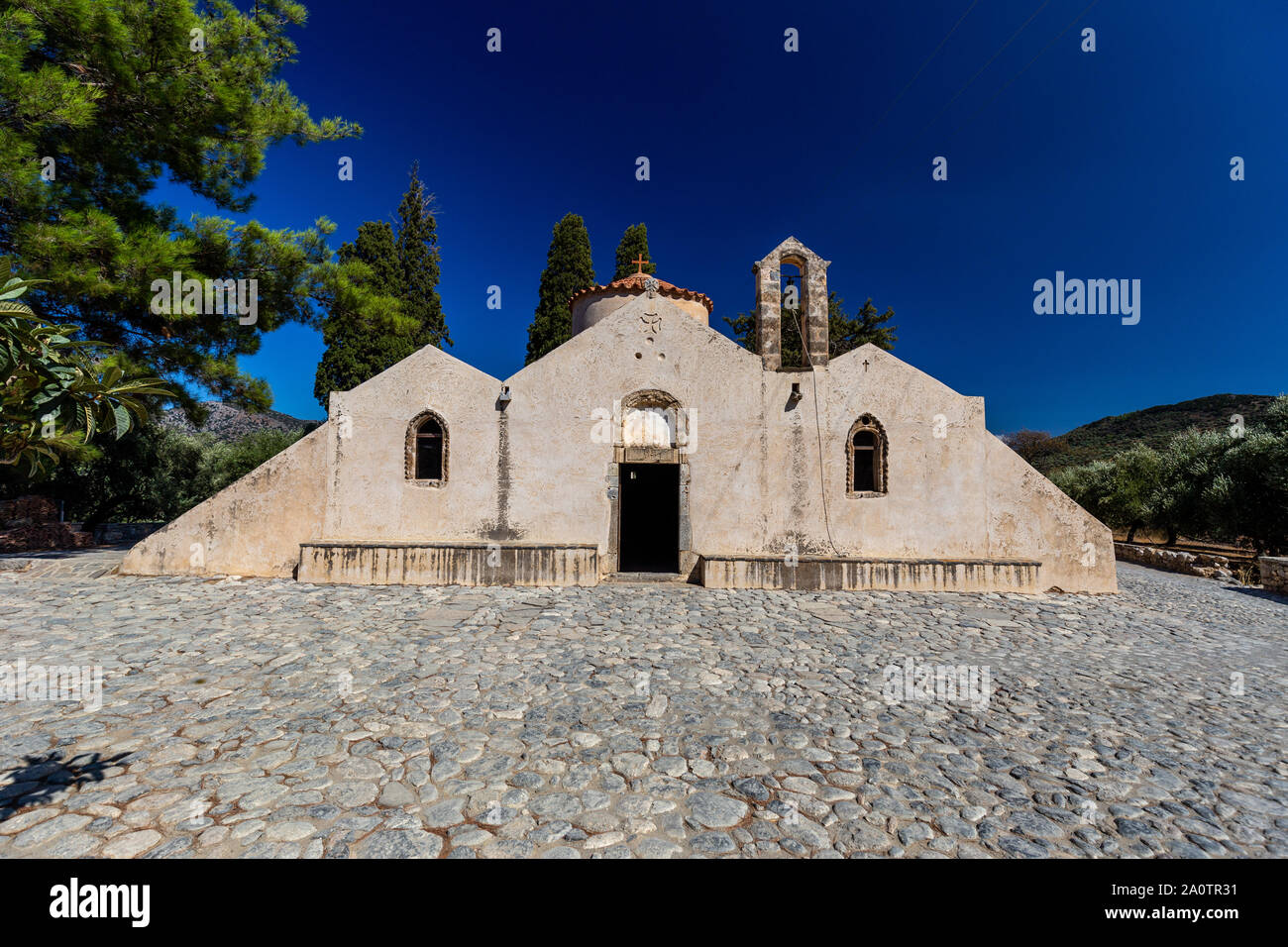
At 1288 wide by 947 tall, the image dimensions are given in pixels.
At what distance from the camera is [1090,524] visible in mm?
10969

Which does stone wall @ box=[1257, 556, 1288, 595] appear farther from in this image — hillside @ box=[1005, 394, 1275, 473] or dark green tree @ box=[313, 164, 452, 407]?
hillside @ box=[1005, 394, 1275, 473]

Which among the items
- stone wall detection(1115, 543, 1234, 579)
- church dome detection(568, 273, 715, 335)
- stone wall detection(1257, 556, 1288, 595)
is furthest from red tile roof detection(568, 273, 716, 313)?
stone wall detection(1115, 543, 1234, 579)

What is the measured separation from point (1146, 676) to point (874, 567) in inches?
181

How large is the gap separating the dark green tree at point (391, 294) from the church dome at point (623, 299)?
594cm

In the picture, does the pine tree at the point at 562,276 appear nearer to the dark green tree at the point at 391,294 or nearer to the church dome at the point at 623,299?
the dark green tree at the point at 391,294

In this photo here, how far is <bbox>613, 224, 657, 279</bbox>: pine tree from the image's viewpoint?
23.5m

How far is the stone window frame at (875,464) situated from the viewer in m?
11.3

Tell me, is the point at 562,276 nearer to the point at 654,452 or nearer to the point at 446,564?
the point at 654,452

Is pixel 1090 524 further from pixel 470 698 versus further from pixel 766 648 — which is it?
pixel 470 698

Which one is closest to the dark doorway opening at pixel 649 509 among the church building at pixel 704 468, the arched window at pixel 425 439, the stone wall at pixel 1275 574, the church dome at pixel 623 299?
the church dome at pixel 623 299

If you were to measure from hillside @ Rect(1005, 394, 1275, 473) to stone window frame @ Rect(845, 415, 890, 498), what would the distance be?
109 ft

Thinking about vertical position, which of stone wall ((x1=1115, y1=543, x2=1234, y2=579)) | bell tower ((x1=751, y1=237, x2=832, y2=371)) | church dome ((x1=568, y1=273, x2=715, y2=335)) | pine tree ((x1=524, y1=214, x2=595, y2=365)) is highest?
pine tree ((x1=524, y1=214, x2=595, y2=365))

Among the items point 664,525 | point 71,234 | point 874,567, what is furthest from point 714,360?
point 71,234

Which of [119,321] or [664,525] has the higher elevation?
[119,321]
